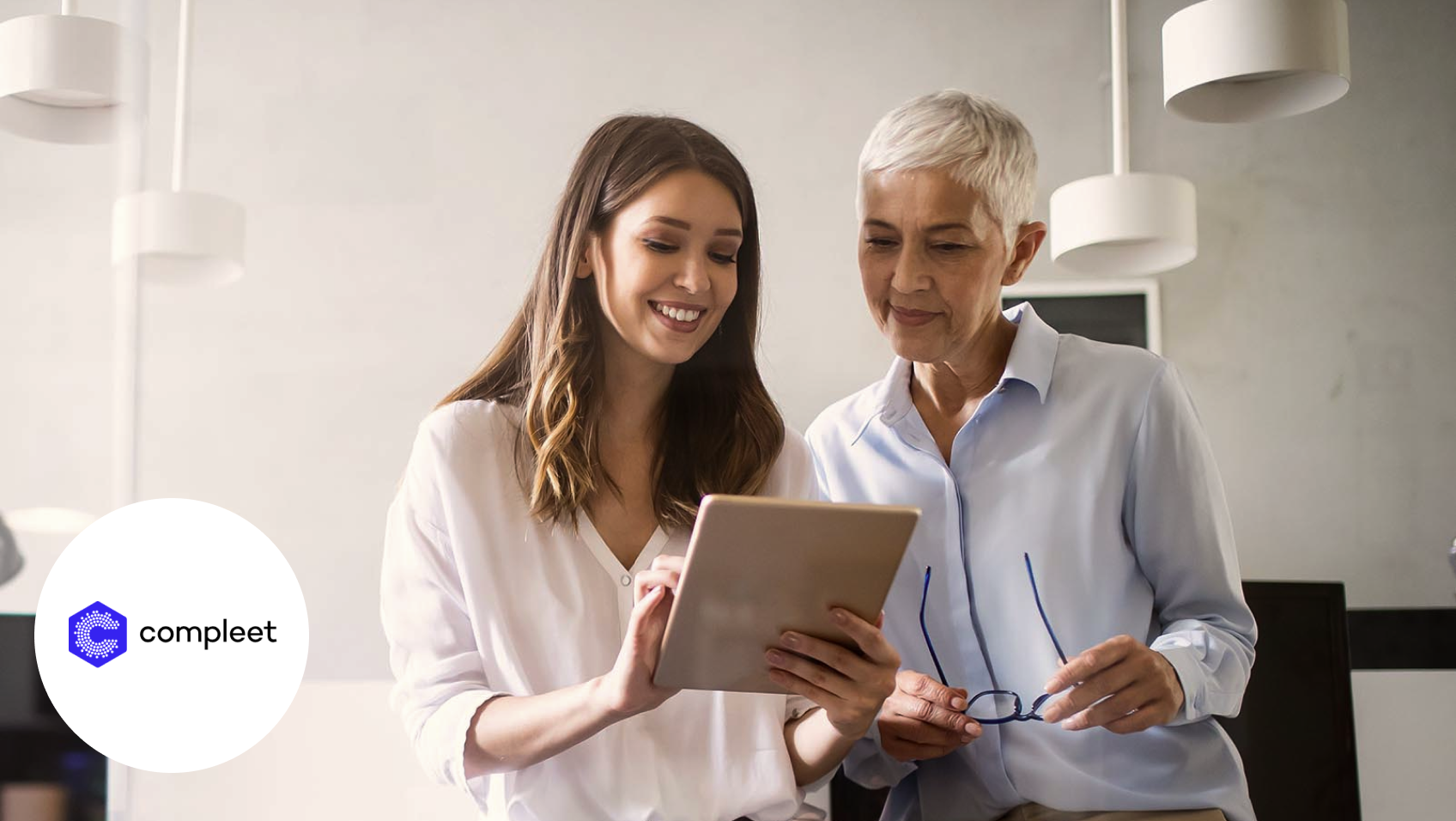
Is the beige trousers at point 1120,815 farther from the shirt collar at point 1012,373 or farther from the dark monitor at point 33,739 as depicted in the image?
the dark monitor at point 33,739

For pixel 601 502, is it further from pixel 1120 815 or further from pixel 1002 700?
pixel 1120 815

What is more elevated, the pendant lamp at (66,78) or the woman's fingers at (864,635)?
the pendant lamp at (66,78)

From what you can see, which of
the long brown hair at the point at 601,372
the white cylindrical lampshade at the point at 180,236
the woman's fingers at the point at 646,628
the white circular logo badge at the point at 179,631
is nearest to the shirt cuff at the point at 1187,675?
the long brown hair at the point at 601,372

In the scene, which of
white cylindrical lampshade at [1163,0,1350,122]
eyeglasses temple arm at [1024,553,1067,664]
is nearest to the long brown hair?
eyeglasses temple arm at [1024,553,1067,664]

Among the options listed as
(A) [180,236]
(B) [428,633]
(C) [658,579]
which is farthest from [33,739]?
(C) [658,579]

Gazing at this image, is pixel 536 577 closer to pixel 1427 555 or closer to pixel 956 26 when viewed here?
pixel 956 26

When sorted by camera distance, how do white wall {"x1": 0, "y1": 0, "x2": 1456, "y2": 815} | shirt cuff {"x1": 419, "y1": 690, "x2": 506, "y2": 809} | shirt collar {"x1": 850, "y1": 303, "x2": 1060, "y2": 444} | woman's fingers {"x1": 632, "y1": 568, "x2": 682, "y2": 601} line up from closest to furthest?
woman's fingers {"x1": 632, "y1": 568, "x2": 682, "y2": 601} → shirt cuff {"x1": 419, "y1": 690, "x2": 506, "y2": 809} → white wall {"x1": 0, "y1": 0, "x2": 1456, "y2": 815} → shirt collar {"x1": 850, "y1": 303, "x2": 1060, "y2": 444}

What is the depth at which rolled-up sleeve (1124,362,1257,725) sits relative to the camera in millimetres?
1425

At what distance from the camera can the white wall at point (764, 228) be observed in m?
1.34

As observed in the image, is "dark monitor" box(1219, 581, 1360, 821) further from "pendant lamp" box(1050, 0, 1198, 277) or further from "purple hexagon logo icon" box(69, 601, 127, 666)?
"purple hexagon logo icon" box(69, 601, 127, 666)

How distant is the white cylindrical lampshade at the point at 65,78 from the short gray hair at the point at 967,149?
833 millimetres

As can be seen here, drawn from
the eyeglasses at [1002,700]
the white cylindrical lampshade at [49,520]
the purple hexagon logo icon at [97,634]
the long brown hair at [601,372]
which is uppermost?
the long brown hair at [601,372]

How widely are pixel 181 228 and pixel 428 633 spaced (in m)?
0.53

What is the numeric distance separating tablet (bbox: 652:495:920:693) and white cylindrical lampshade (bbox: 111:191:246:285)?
26.5 inches
